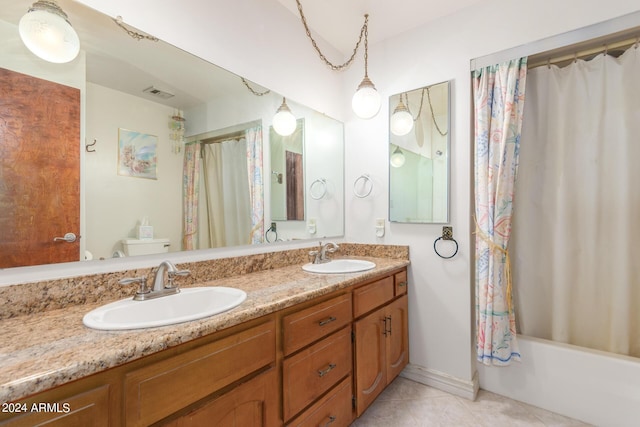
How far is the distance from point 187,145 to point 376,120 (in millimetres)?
1452

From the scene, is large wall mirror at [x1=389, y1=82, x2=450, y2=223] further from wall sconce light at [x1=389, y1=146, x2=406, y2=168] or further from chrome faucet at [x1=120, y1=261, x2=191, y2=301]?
chrome faucet at [x1=120, y1=261, x2=191, y2=301]

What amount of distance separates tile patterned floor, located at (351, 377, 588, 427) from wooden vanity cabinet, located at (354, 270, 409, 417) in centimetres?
14

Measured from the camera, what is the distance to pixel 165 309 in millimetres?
1130

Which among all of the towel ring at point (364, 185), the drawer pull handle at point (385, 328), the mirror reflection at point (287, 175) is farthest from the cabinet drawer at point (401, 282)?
the mirror reflection at point (287, 175)

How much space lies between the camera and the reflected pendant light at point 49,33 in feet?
3.09

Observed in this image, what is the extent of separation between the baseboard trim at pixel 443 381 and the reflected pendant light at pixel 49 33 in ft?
8.37

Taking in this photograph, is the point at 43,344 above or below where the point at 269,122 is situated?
below

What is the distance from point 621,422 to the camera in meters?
1.52

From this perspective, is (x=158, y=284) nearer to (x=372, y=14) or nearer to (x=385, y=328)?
(x=385, y=328)

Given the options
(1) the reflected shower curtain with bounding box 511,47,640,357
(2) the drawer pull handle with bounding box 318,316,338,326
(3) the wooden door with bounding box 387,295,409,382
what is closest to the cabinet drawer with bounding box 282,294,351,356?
(2) the drawer pull handle with bounding box 318,316,338,326

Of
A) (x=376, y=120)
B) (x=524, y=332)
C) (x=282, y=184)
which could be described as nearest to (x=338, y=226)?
(x=282, y=184)

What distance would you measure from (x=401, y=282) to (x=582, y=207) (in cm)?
116

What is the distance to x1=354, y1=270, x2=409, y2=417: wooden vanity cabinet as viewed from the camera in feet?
5.03

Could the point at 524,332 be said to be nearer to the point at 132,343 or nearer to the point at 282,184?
the point at 282,184
